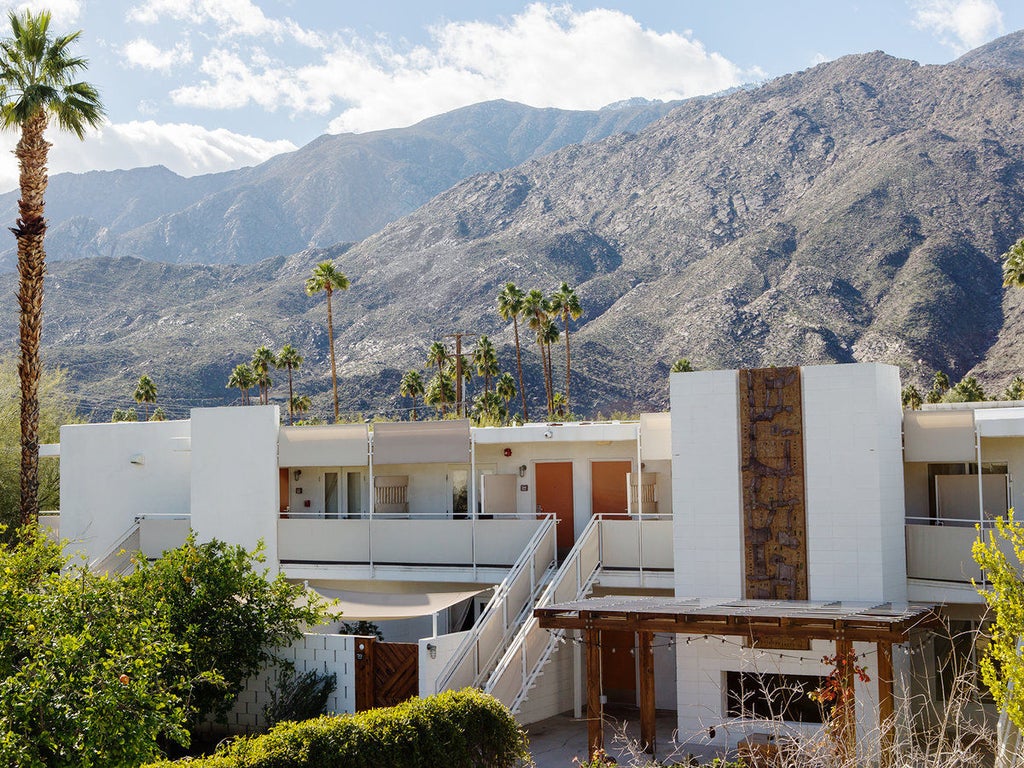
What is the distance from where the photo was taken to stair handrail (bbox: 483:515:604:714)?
60.2ft

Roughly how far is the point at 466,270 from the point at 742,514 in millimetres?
115233

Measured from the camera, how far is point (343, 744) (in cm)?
1389

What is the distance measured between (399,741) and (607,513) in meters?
7.85

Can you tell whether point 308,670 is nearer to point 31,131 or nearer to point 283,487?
point 283,487

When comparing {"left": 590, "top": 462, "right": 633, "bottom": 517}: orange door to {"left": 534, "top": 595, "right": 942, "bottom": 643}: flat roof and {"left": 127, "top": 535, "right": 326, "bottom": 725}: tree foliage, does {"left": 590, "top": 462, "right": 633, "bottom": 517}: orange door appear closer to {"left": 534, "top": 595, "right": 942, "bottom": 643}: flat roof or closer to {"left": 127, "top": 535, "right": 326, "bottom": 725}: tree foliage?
{"left": 534, "top": 595, "right": 942, "bottom": 643}: flat roof

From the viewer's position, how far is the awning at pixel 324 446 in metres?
23.0

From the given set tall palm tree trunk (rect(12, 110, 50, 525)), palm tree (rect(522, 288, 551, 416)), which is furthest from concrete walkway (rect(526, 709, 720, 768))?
palm tree (rect(522, 288, 551, 416))

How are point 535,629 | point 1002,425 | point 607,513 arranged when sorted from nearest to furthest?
point 1002,425 → point 535,629 → point 607,513

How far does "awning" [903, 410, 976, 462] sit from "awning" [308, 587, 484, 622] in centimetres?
836

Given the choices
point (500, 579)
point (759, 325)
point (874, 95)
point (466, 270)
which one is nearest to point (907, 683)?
point (500, 579)

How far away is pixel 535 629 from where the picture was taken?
1905cm

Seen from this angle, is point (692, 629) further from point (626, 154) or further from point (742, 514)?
point (626, 154)

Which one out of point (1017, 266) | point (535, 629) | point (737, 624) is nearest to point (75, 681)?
point (535, 629)

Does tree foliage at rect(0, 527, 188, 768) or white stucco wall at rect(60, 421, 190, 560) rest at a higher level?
white stucco wall at rect(60, 421, 190, 560)
